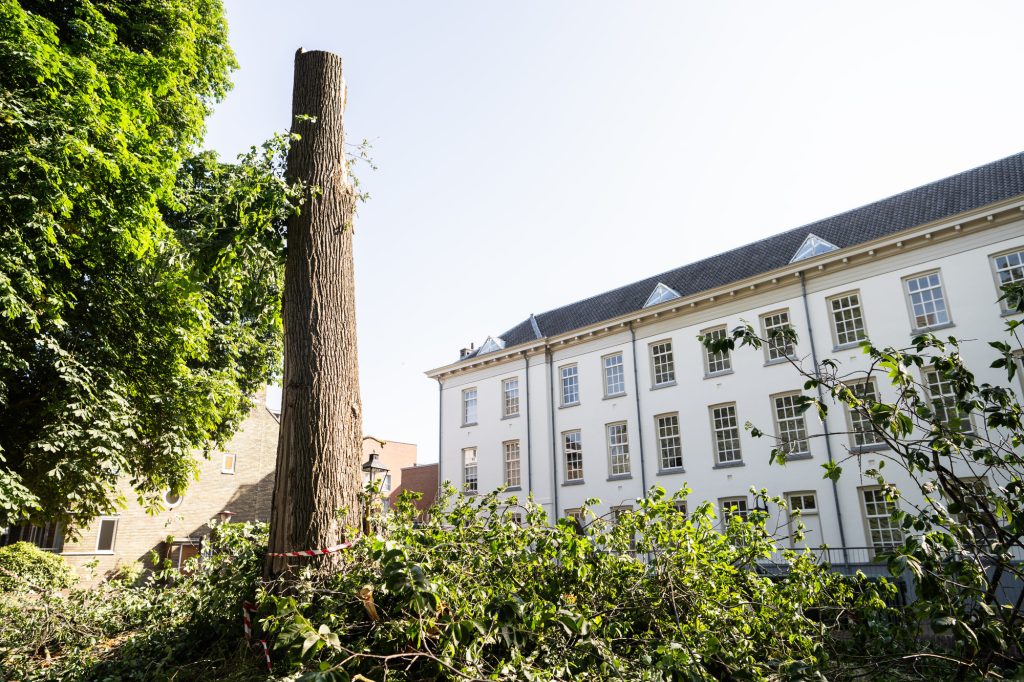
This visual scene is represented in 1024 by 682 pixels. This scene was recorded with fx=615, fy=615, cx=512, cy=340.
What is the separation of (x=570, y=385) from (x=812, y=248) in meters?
11.7

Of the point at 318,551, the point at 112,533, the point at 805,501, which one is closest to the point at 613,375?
the point at 805,501

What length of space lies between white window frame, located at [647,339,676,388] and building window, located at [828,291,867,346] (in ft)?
20.1

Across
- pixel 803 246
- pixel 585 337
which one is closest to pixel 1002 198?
pixel 803 246

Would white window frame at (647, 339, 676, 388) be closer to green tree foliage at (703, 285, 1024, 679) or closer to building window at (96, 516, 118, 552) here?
green tree foliage at (703, 285, 1024, 679)

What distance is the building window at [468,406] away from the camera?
32.3 meters

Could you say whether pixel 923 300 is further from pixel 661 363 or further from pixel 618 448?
pixel 618 448

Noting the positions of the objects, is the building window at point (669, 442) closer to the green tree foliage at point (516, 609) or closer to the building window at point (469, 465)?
the building window at point (469, 465)

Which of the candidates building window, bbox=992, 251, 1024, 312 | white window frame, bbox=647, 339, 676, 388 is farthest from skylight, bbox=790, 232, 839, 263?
white window frame, bbox=647, 339, 676, 388

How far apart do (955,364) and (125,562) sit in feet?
91.3

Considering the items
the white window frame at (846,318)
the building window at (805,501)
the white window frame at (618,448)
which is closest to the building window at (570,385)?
the white window frame at (618,448)

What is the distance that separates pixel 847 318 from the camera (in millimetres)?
21125

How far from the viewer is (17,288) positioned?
845cm

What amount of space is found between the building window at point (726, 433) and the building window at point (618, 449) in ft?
12.8

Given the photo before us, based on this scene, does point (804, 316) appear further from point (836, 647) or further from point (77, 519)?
point (77, 519)
